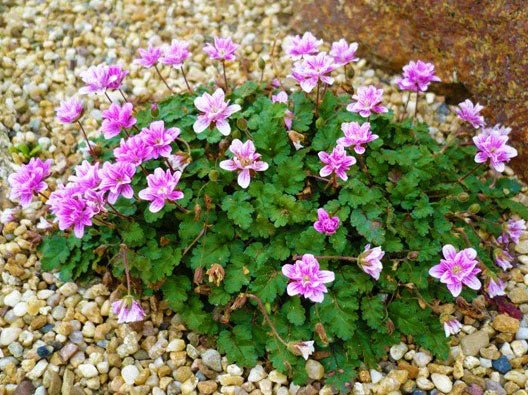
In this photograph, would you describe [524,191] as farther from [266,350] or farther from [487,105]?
[266,350]

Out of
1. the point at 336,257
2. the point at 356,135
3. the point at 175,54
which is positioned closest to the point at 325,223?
the point at 336,257

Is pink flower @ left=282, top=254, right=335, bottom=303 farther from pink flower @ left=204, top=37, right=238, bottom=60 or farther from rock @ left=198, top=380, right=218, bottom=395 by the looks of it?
pink flower @ left=204, top=37, right=238, bottom=60

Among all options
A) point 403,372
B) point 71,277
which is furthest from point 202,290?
point 403,372

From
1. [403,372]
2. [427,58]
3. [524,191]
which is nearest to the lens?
[403,372]

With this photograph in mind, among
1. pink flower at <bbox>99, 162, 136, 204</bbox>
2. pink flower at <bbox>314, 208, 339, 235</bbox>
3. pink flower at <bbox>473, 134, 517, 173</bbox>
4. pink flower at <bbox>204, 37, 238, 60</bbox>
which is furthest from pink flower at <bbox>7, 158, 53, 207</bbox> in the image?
pink flower at <bbox>473, 134, 517, 173</bbox>

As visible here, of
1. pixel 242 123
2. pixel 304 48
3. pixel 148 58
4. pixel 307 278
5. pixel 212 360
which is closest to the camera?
pixel 307 278

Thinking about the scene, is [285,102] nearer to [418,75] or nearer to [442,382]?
[418,75]

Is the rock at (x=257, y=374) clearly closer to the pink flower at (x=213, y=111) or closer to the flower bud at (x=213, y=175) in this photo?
the flower bud at (x=213, y=175)
